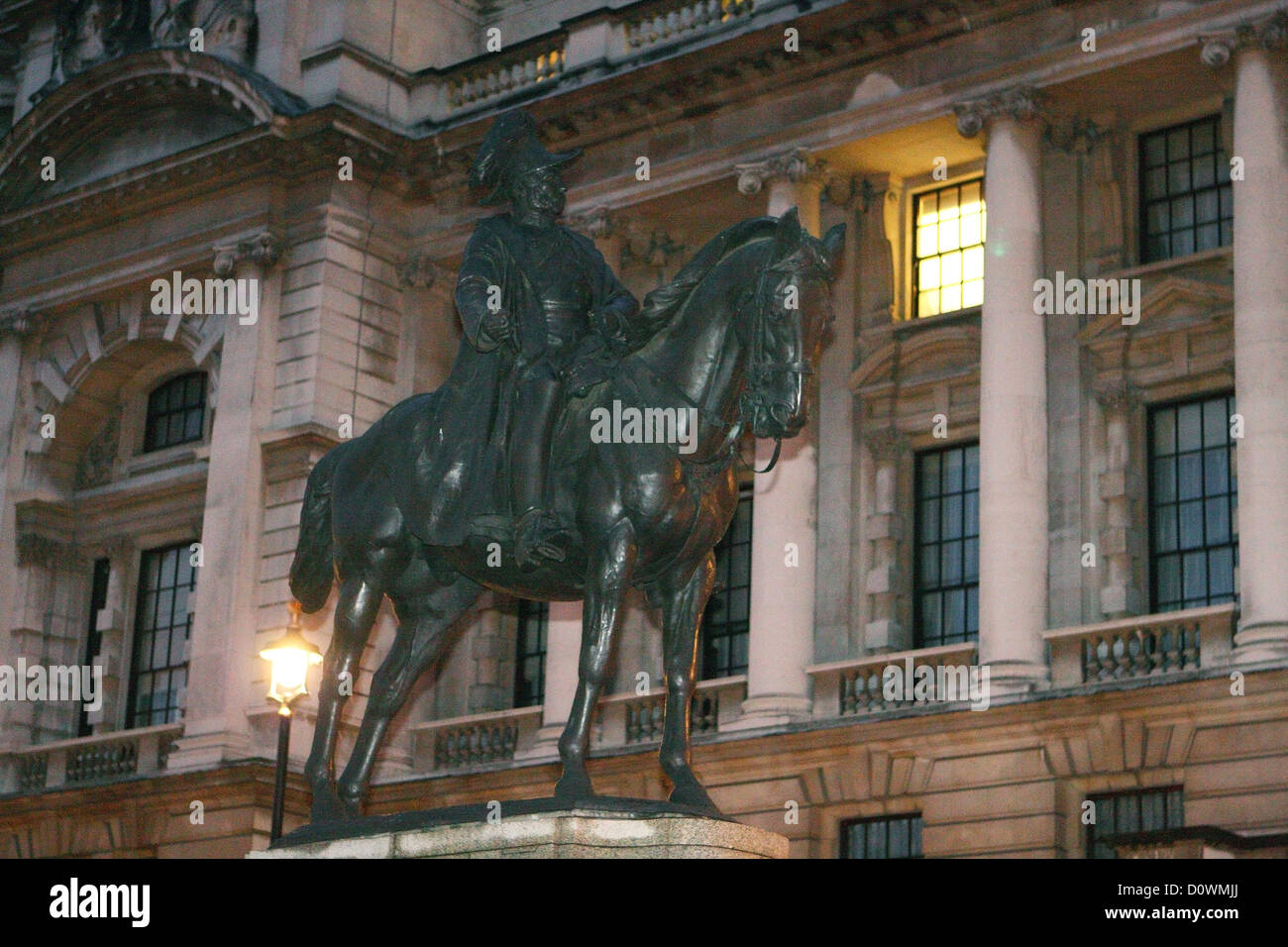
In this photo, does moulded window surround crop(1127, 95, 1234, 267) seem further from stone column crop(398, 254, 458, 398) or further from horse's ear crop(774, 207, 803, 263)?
horse's ear crop(774, 207, 803, 263)

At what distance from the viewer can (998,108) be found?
29312 mm

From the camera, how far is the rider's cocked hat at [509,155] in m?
13.1

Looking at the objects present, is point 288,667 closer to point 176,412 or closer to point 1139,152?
point 1139,152

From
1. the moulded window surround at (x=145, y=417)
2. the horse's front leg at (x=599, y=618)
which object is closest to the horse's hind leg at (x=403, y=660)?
the horse's front leg at (x=599, y=618)

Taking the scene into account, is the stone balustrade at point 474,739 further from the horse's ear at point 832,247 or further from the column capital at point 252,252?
the horse's ear at point 832,247

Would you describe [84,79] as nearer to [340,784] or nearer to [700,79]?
[700,79]

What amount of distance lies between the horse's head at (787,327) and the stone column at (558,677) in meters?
19.8

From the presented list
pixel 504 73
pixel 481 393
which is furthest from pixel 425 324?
pixel 481 393

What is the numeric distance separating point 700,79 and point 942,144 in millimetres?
3550

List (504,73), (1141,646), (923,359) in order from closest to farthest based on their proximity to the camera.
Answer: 1. (1141,646)
2. (923,359)
3. (504,73)

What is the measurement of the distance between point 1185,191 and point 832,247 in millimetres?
19174
